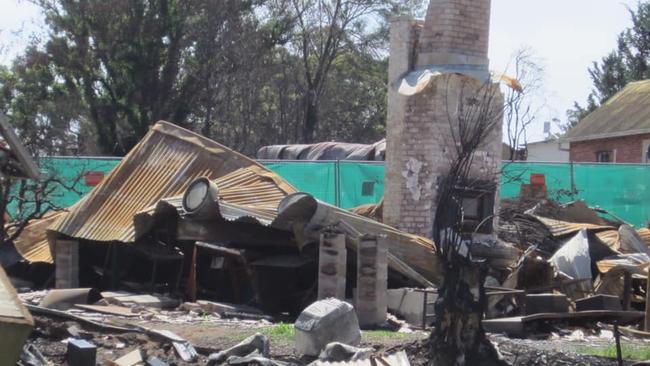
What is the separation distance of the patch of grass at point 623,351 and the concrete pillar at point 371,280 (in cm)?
242

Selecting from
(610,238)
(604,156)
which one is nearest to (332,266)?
(610,238)

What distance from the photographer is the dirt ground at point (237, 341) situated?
8.94m

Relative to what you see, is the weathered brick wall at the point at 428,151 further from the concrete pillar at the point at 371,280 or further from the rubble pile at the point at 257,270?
the concrete pillar at the point at 371,280

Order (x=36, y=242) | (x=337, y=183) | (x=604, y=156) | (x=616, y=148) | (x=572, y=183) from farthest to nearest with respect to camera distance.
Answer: (x=604, y=156), (x=616, y=148), (x=572, y=183), (x=337, y=183), (x=36, y=242)

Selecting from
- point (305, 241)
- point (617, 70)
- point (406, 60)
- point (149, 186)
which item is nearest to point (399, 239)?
point (305, 241)

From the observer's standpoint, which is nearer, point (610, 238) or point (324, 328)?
point (324, 328)

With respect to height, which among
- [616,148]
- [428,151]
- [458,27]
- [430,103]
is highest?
[458,27]

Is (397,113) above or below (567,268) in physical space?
above

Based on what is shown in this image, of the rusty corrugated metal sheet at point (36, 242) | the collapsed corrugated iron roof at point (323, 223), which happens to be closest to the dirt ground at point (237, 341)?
the collapsed corrugated iron roof at point (323, 223)

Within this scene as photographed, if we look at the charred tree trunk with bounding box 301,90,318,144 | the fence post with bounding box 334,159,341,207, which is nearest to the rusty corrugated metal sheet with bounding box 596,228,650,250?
the fence post with bounding box 334,159,341,207

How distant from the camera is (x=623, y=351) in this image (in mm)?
9766

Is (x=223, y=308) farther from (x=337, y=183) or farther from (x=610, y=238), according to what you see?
(x=610, y=238)

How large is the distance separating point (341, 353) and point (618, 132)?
25.5 m

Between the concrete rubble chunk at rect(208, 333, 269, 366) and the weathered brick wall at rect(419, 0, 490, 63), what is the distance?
6395 millimetres
